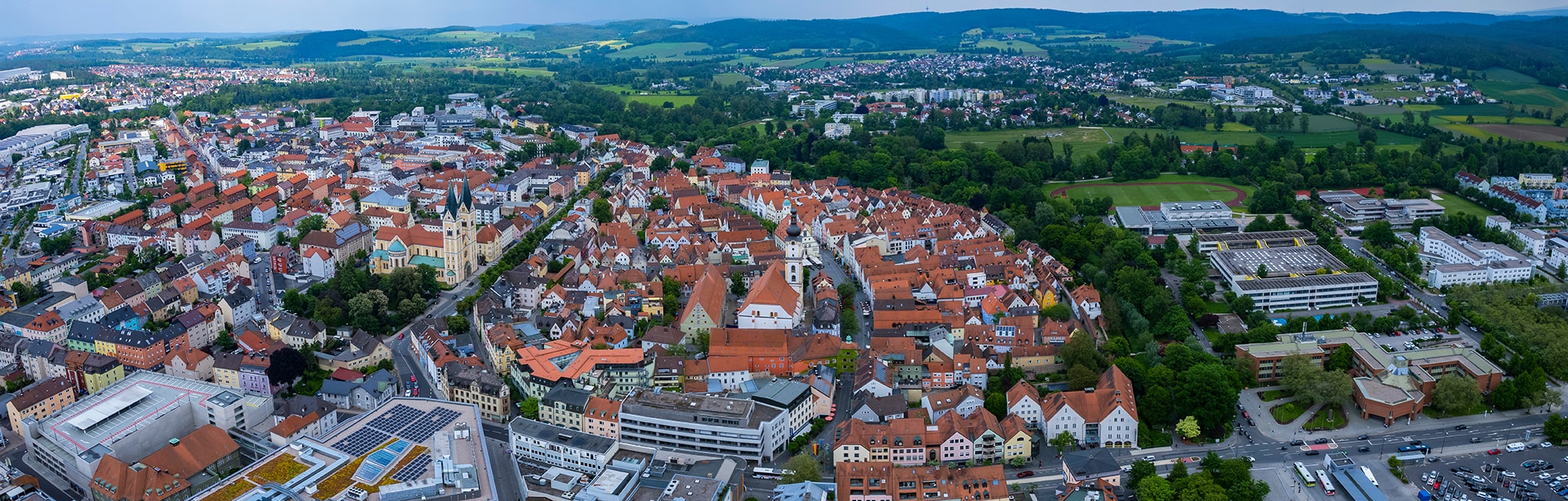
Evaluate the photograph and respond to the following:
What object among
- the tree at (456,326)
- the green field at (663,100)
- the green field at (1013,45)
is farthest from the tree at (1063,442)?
the green field at (1013,45)

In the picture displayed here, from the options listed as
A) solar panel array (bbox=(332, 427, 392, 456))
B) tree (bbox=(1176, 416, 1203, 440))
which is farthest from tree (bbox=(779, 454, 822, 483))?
tree (bbox=(1176, 416, 1203, 440))

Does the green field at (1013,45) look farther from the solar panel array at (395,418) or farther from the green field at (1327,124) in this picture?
the solar panel array at (395,418)

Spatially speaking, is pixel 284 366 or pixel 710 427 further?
pixel 284 366

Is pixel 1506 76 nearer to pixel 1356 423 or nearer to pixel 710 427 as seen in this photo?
pixel 1356 423

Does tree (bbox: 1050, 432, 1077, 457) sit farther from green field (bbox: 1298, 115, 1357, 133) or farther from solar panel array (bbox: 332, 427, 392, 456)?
green field (bbox: 1298, 115, 1357, 133)

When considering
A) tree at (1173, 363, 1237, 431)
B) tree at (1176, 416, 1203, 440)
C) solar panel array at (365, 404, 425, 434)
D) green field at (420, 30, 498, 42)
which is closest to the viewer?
solar panel array at (365, 404, 425, 434)

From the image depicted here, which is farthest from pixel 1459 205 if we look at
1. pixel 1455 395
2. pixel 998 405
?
pixel 998 405
